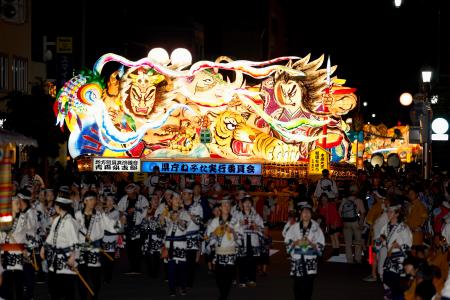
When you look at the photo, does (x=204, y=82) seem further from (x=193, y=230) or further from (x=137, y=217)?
(x=193, y=230)

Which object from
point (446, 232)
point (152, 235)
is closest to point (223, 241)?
point (152, 235)

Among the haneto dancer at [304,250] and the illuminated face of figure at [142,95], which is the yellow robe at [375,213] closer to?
the haneto dancer at [304,250]

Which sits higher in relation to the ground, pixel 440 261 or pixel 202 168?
pixel 202 168

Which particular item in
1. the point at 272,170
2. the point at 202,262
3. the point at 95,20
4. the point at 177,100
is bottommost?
the point at 202,262

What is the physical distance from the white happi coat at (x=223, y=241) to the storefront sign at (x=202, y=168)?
1546 centimetres

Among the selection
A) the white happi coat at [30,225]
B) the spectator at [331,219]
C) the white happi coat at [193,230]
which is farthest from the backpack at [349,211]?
the white happi coat at [30,225]

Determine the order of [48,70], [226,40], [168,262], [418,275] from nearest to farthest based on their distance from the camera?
1. [418,275]
2. [168,262]
3. [48,70]
4. [226,40]

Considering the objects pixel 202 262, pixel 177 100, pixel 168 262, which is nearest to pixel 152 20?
pixel 177 100

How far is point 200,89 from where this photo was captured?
32469 mm

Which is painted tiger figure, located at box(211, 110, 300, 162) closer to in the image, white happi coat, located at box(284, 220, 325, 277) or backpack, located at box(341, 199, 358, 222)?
backpack, located at box(341, 199, 358, 222)

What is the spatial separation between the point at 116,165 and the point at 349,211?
11.4 m

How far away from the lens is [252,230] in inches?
755

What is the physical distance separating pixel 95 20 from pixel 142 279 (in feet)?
134

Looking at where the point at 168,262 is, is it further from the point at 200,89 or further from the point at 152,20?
the point at 152,20
